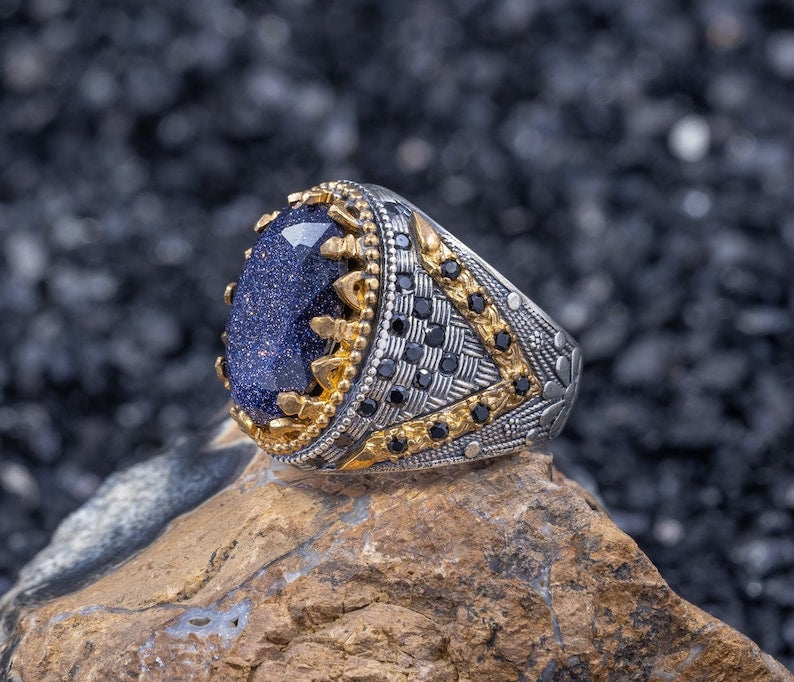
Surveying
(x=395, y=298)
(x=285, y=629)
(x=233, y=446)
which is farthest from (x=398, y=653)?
(x=233, y=446)

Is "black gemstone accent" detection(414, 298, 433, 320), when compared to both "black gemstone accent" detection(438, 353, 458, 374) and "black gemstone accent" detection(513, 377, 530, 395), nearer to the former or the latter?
"black gemstone accent" detection(438, 353, 458, 374)

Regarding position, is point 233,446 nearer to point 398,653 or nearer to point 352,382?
point 352,382

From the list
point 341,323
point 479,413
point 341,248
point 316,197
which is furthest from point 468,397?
point 316,197

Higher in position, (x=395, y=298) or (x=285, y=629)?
(x=395, y=298)

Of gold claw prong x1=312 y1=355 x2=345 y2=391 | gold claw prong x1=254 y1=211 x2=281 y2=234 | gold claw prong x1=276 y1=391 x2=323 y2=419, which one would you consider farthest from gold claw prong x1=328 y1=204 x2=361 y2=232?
gold claw prong x1=276 y1=391 x2=323 y2=419

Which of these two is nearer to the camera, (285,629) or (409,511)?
(285,629)

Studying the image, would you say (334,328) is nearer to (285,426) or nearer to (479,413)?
(285,426)

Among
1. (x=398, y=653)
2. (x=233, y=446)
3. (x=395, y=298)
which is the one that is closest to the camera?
(x=398, y=653)

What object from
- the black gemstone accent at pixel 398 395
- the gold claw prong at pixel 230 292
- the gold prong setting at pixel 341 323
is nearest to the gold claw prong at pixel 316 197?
the gold prong setting at pixel 341 323
